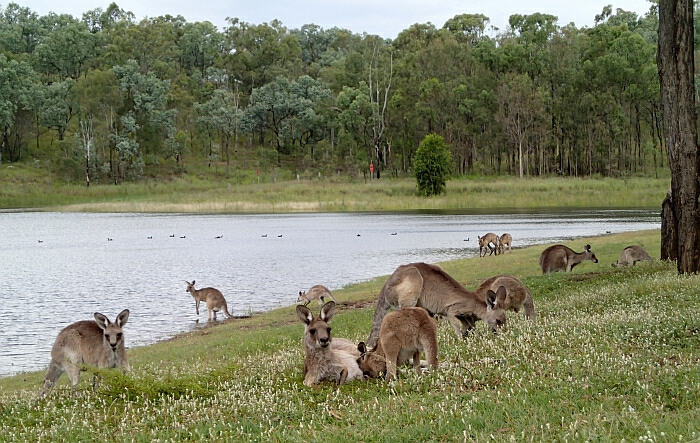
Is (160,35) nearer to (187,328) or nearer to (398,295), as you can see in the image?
(187,328)

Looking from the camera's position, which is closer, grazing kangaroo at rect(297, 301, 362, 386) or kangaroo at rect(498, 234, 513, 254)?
grazing kangaroo at rect(297, 301, 362, 386)

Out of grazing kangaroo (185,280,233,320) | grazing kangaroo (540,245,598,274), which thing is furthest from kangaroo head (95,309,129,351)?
grazing kangaroo (540,245,598,274)

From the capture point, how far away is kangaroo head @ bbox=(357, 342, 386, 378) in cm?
870

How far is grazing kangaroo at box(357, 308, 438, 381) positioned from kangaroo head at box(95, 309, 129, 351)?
3.55m

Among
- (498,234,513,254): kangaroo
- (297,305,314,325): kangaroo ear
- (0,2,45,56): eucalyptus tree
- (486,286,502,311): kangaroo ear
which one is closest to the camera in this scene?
(297,305,314,325): kangaroo ear

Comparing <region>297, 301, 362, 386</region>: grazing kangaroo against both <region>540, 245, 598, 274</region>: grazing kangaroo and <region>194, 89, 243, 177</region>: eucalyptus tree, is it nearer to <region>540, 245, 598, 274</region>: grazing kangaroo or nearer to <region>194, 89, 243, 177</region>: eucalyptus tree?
<region>540, 245, 598, 274</region>: grazing kangaroo

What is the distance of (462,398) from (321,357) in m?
1.76

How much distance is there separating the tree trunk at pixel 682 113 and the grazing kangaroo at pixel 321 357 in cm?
1068

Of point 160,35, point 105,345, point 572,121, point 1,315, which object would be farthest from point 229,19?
point 105,345

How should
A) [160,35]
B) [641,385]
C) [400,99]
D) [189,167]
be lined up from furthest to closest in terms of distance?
[160,35] → [189,167] → [400,99] → [641,385]

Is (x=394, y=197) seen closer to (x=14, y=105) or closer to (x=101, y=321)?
(x=14, y=105)

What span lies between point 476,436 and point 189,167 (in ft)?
375

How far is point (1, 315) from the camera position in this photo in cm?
2252

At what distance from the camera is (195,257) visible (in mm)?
37906
